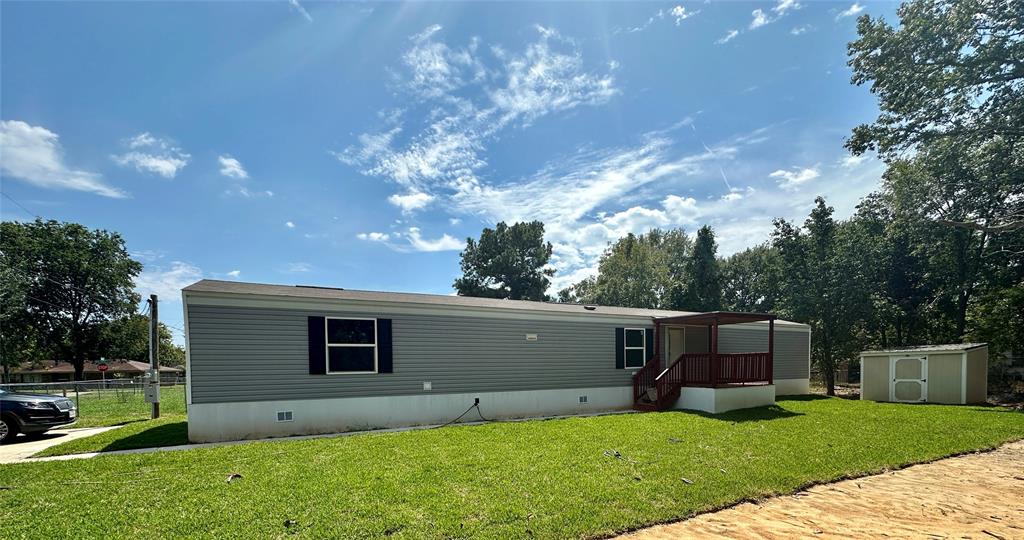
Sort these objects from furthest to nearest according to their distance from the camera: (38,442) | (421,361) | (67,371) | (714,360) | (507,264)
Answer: (67,371)
(507,264)
(714,360)
(421,361)
(38,442)

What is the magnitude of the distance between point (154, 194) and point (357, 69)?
1018 cm

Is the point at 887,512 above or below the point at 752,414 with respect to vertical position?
above


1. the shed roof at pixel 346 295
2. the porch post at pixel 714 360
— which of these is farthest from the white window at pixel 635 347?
the porch post at pixel 714 360

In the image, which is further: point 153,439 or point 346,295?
point 346,295

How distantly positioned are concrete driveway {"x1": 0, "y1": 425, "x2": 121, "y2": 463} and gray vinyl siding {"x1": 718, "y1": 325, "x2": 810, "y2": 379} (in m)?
14.6

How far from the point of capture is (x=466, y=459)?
5570 mm

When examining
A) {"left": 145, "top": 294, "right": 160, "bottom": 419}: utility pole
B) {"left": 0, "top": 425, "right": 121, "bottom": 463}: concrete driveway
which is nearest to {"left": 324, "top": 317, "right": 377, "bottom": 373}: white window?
{"left": 0, "top": 425, "right": 121, "bottom": 463}: concrete driveway

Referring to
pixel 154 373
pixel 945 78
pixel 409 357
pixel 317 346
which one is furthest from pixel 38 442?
pixel 945 78

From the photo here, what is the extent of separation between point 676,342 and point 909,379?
7342 millimetres

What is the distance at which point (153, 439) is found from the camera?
7332 mm

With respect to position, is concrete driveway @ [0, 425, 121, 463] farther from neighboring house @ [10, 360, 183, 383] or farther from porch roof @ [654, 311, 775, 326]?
neighboring house @ [10, 360, 183, 383]

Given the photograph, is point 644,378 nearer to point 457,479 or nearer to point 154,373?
point 457,479

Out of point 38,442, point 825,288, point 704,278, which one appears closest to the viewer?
point 38,442

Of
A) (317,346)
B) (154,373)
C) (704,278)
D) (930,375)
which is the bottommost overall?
(930,375)
